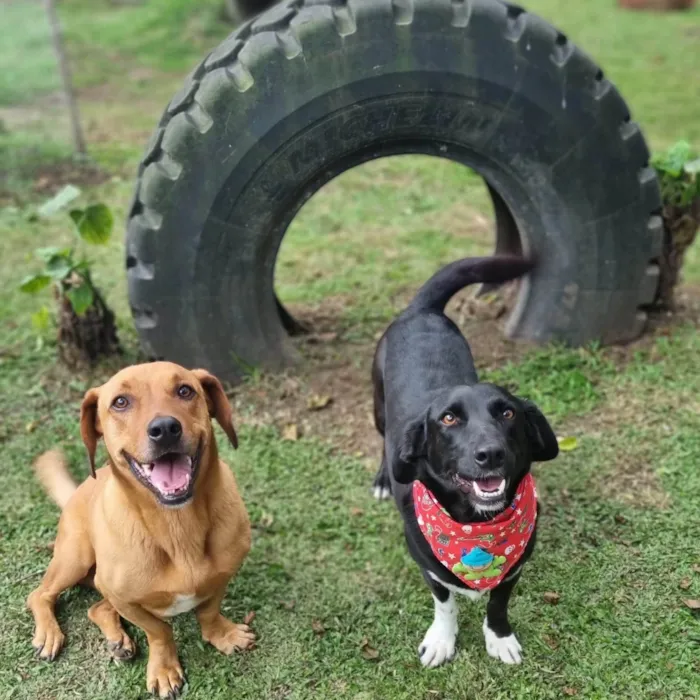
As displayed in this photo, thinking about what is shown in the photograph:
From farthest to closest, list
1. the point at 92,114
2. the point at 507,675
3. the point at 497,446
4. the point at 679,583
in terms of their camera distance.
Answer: the point at 92,114 → the point at 679,583 → the point at 507,675 → the point at 497,446

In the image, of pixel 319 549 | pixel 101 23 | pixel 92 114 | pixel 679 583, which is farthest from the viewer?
pixel 101 23

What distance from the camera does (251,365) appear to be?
4684 millimetres

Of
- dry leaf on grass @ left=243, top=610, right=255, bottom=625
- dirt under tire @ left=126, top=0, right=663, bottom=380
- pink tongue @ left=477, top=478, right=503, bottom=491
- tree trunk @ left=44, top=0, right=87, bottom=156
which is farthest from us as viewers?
tree trunk @ left=44, top=0, right=87, bottom=156

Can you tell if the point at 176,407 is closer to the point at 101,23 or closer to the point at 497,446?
the point at 497,446

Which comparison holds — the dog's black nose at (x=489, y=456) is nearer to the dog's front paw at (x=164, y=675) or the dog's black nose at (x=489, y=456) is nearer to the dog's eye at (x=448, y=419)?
the dog's eye at (x=448, y=419)

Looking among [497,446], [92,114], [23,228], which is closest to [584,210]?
[497,446]

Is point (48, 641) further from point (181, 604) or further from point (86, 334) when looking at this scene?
point (86, 334)

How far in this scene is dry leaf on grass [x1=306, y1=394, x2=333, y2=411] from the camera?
4.57 m

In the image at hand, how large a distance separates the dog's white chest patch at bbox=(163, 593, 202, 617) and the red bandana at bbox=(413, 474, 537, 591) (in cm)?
91

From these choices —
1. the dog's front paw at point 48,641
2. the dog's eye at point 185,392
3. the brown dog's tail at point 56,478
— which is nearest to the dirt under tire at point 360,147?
the brown dog's tail at point 56,478

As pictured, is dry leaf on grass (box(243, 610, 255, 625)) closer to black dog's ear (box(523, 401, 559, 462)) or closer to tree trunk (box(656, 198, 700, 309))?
black dog's ear (box(523, 401, 559, 462))

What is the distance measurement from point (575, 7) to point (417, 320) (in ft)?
46.4

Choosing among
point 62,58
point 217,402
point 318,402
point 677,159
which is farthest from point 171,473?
point 62,58

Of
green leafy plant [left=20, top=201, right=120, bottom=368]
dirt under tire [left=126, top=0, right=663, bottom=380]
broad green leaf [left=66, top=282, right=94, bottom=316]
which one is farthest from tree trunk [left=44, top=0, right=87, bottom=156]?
dirt under tire [left=126, top=0, right=663, bottom=380]
